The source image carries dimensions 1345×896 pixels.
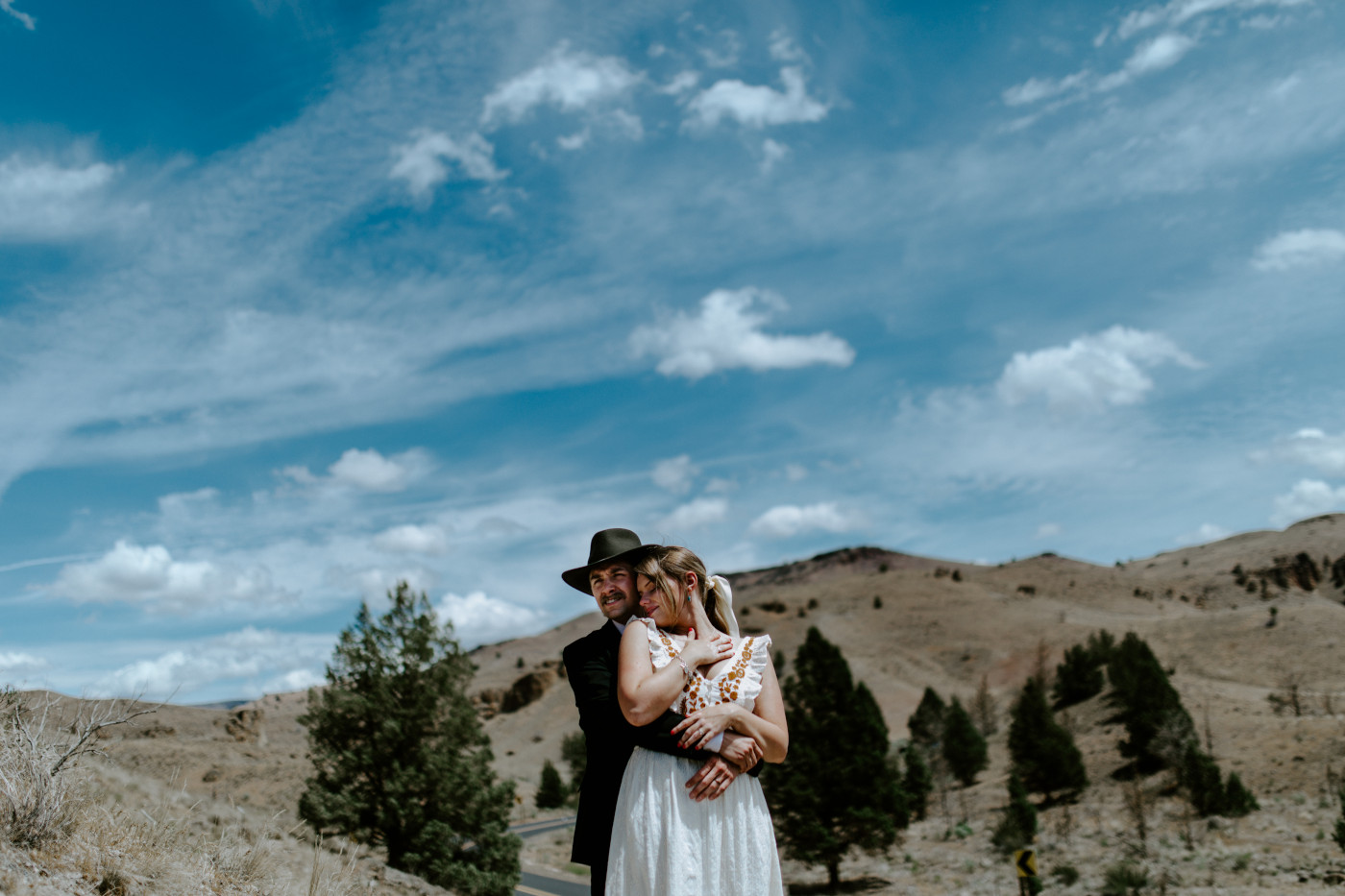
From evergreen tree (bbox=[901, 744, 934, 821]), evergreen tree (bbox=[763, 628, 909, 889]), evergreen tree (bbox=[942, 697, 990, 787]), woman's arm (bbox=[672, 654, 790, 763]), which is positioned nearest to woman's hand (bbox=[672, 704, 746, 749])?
woman's arm (bbox=[672, 654, 790, 763])

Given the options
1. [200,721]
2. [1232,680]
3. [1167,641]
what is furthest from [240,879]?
[1167,641]

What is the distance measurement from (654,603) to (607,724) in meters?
0.53

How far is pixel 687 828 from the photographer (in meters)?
3.31

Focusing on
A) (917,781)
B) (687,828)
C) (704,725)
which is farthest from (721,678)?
(917,781)

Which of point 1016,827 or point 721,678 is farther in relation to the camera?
point 1016,827

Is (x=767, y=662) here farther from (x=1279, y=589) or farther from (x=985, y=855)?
(x=1279, y=589)

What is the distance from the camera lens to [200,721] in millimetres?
48125

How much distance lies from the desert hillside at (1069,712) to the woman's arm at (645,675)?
147 inches

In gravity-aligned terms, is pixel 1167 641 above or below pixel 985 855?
above

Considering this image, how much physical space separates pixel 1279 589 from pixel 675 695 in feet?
418

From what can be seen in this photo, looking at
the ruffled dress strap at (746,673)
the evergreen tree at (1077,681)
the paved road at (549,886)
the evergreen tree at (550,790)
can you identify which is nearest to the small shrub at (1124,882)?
the paved road at (549,886)

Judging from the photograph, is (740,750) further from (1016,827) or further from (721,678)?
(1016,827)

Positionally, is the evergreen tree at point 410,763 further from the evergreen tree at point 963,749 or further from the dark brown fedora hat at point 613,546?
the evergreen tree at point 963,749

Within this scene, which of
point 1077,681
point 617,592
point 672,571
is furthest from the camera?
point 1077,681
